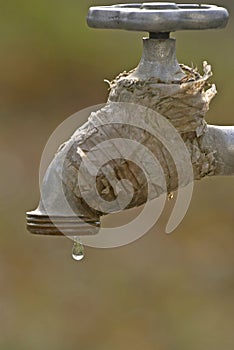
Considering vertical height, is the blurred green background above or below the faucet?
below

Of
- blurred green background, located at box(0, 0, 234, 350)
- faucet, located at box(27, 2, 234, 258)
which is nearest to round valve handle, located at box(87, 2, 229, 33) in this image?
faucet, located at box(27, 2, 234, 258)

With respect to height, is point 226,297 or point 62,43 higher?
point 62,43

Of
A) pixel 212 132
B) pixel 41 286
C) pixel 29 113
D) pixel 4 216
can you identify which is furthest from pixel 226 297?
pixel 212 132

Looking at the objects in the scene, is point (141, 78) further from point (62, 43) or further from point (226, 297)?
point (62, 43)

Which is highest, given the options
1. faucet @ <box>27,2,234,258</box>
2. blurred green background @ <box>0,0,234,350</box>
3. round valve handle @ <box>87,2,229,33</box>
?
round valve handle @ <box>87,2,229,33</box>

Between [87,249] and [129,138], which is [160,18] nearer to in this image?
[129,138]

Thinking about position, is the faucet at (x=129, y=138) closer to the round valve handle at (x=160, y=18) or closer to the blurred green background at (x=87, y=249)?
the round valve handle at (x=160, y=18)

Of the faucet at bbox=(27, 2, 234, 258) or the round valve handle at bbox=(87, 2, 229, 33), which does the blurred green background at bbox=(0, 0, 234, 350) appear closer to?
the faucet at bbox=(27, 2, 234, 258)

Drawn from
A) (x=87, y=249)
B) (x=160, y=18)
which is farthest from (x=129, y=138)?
(x=87, y=249)
